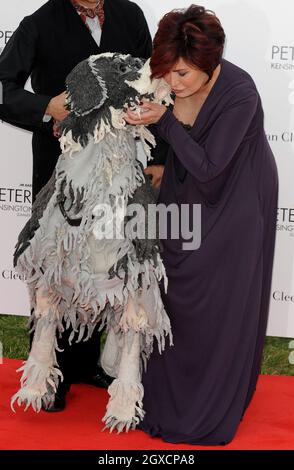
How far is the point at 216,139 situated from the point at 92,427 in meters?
1.07

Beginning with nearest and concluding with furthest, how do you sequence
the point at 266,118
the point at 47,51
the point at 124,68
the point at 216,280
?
1. the point at 124,68
2. the point at 216,280
3. the point at 47,51
4. the point at 266,118

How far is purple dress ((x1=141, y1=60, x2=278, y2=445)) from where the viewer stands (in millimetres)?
2600

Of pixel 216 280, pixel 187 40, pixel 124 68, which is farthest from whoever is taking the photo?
pixel 216 280

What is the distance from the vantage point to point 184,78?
249 centimetres

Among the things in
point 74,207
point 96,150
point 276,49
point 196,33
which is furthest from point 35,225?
point 276,49

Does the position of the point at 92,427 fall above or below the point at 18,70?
below

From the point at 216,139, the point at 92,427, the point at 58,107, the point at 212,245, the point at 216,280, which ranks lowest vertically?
the point at 92,427

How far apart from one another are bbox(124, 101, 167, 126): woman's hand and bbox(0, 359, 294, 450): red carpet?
103 centimetres

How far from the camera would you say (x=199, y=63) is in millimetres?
2461

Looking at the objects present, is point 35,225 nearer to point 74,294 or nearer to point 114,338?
point 74,294

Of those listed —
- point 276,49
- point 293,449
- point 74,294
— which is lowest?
point 293,449

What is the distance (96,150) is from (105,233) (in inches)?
10.1

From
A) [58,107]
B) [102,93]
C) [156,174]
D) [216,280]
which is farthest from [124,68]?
[216,280]

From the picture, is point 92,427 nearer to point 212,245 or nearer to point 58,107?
point 212,245
